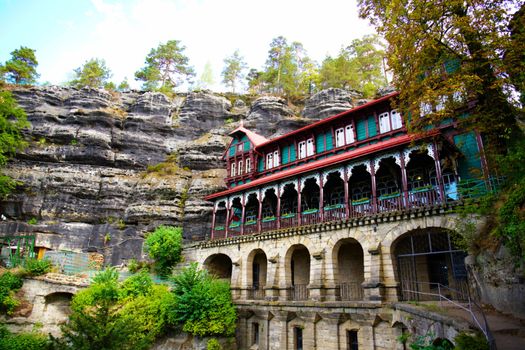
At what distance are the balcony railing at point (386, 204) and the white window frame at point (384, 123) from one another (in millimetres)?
6281

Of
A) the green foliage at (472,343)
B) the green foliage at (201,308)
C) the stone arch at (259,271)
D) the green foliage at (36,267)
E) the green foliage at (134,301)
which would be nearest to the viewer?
the green foliage at (472,343)

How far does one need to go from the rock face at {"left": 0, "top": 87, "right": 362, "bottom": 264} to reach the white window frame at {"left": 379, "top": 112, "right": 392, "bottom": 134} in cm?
1358

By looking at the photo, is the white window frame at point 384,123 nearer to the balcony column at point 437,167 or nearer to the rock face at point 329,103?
the balcony column at point 437,167

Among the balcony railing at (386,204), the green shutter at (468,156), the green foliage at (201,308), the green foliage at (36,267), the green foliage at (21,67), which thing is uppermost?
the green foliage at (21,67)

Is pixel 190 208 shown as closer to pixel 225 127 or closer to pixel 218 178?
pixel 218 178

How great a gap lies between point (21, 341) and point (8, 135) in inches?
760

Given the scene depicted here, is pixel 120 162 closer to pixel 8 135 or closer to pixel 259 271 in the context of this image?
pixel 8 135

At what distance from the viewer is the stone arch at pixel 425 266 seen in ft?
62.3

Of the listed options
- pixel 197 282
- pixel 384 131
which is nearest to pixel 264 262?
pixel 197 282

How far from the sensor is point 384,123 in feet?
Answer: 87.6

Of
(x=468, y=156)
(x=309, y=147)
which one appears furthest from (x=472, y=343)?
(x=309, y=147)

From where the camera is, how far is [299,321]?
21.7 meters

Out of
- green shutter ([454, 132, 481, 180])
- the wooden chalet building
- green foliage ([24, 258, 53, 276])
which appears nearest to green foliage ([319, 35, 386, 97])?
the wooden chalet building

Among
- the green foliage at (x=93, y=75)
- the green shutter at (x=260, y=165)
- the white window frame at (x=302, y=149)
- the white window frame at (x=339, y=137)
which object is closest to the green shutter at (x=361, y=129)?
the white window frame at (x=339, y=137)
